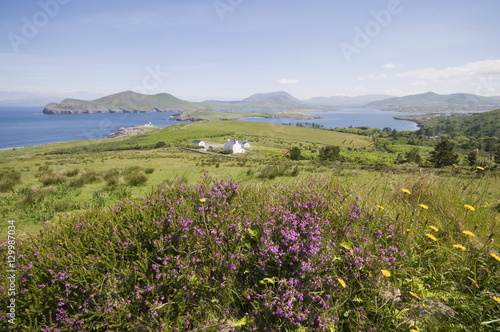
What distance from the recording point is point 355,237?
10.3 feet

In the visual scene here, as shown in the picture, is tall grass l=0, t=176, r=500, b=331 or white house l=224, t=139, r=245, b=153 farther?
white house l=224, t=139, r=245, b=153

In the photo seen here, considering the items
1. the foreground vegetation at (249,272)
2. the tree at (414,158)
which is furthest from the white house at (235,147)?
the foreground vegetation at (249,272)

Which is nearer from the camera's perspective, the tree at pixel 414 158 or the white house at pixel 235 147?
the tree at pixel 414 158

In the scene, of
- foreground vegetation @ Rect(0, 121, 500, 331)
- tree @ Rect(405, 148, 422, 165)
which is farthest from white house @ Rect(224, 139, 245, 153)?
foreground vegetation @ Rect(0, 121, 500, 331)

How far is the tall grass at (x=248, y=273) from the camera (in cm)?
241

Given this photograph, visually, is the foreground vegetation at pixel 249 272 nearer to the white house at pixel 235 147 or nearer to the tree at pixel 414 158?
the tree at pixel 414 158

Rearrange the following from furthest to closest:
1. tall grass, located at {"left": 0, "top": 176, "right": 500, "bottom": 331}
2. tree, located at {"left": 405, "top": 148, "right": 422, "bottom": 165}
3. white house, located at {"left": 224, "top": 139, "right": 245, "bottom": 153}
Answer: white house, located at {"left": 224, "top": 139, "right": 245, "bottom": 153} → tree, located at {"left": 405, "top": 148, "right": 422, "bottom": 165} → tall grass, located at {"left": 0, "top": 176, "right": 500, "bottom": 331}

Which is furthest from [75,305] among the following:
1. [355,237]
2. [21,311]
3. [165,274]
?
[355,237]

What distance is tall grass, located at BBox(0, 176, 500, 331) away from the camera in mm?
2406

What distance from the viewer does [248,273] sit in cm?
301

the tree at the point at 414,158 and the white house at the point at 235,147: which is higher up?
the tree at the point at 414,158

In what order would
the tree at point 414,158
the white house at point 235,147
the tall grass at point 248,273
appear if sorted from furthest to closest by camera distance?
1. the white house at point 235,147
2. the tree at point 414,158
3. the tall grass at point 248,273

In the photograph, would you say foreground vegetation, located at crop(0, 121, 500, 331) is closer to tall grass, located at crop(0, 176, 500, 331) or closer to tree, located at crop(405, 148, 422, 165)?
tall grass, located at crop(0, 176, 500, 331)

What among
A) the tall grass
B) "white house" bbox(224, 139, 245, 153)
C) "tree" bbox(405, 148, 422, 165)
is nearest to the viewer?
the tall grass
